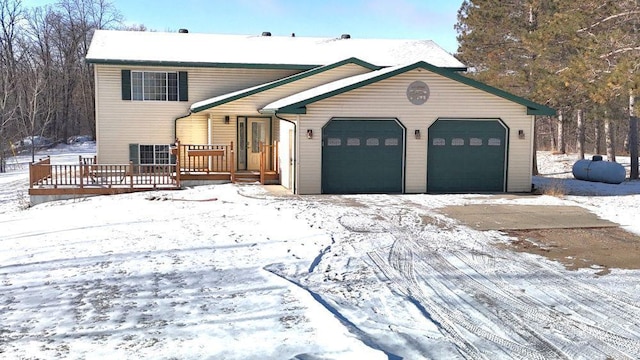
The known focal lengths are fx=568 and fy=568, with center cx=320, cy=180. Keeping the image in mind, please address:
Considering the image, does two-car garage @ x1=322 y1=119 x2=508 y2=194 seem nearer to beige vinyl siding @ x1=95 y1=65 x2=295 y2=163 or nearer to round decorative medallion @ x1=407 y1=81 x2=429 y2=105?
round decorative medallion @ x1=407 y1=81 x2=429 y2=105

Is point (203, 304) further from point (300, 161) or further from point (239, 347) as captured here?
point (300, 161)

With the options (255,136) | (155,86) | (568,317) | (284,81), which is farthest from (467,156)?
(155,86)

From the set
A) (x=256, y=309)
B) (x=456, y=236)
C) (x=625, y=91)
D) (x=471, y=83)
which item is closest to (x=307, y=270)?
(x=256, y=309)

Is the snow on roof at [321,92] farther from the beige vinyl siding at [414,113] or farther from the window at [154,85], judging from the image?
the window at [154,85]

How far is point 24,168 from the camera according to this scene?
33.3 meters

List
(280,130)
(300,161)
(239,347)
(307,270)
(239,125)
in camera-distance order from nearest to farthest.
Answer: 1. (239,347)
2. (307,270)
3. (300,161)
4. (280,130)
5. (239,125)

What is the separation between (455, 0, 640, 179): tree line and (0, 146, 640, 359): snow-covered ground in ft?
26.4

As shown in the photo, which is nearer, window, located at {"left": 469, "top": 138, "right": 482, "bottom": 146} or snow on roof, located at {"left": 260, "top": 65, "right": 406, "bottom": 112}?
snow on roof, located at {"left": 260, "top": 65, "right": 406, "bottom": 112}

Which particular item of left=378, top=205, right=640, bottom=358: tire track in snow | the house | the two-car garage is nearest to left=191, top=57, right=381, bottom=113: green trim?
the house

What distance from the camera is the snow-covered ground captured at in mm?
5414

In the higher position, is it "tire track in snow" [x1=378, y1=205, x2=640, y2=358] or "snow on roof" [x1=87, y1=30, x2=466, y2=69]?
"snow on roof" [x1=87, y1=30, x2=466, y2=69]

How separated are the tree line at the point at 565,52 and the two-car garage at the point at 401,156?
3.73 m

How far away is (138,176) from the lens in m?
19.3

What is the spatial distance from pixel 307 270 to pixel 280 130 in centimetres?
1203
